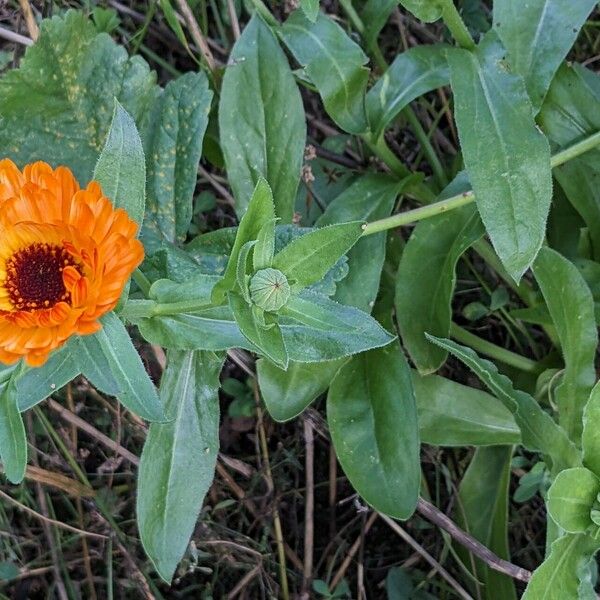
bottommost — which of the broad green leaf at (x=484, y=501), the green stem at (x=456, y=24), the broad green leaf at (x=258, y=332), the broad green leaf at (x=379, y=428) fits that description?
the broad green leaf at (x=484, y=501)

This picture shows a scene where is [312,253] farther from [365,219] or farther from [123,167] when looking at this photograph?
[365,219]

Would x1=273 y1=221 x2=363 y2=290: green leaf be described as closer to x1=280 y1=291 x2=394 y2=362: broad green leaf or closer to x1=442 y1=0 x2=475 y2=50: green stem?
x1=280 y1=291 x2=394 y2=362: broad green leaf

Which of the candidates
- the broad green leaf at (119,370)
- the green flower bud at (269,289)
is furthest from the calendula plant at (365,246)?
the green flower bud at (269,289)

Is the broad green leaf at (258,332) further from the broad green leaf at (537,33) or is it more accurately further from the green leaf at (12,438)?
the broad green leaf at (537,33)

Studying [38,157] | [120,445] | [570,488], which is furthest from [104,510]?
[570,488]

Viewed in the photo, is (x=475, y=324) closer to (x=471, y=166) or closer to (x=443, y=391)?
(x=443, y=391)

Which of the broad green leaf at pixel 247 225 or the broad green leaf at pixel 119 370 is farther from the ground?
the broad green leaf at pixel 247 225

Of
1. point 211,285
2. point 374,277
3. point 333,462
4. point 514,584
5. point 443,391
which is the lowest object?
point 514,584
